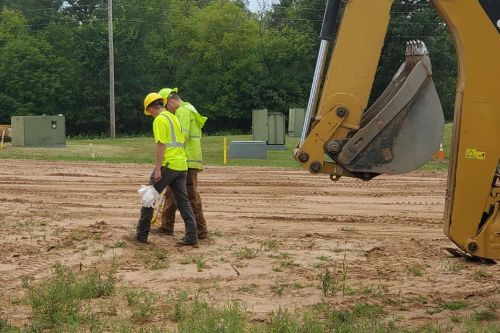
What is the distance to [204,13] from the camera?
6369 centimetres

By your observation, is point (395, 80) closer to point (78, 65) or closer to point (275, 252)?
point (275, 252)

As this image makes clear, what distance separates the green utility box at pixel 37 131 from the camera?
100 ft

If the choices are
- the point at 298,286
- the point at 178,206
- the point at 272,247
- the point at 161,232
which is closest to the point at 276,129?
the point at 161,232

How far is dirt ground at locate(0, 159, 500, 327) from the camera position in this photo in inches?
Result: 295

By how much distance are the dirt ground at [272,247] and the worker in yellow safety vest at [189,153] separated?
10.5 inches

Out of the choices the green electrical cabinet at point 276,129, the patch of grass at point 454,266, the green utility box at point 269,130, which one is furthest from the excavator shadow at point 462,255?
the green utility box at point 269,130

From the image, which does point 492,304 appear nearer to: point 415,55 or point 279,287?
point 279,287

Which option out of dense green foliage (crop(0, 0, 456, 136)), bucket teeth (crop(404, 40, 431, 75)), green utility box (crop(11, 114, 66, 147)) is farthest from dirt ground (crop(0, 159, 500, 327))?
dense green foliage (crop(0, 0, 456, 136))

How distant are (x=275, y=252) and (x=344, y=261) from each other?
3.26 ft

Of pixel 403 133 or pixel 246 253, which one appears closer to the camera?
pixel 403 133

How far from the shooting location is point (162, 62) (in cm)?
6444

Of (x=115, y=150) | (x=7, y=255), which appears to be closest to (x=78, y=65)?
(x=115, y=150)

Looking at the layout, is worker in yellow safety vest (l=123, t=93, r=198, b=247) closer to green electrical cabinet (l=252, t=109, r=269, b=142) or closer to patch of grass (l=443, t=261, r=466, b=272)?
patch of grass (l=443, t=261, r=466, b=272)

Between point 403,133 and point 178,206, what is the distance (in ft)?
13.2
